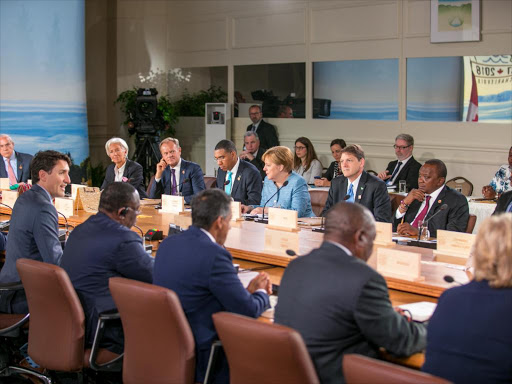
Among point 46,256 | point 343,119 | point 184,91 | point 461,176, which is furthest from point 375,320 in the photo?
point 184,91

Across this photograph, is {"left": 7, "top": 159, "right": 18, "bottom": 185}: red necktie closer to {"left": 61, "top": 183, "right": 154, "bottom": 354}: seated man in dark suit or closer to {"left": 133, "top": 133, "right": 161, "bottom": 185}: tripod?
{"left": 133, "top": 133, "right": 161, "bottom": 185}: tripod

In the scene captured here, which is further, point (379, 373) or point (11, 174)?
point (11, 174)

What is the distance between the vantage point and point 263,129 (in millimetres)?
9992

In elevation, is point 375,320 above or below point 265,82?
below

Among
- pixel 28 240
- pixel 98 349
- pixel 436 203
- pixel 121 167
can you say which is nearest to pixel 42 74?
pixel 121 167

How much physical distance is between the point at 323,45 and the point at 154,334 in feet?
24.4

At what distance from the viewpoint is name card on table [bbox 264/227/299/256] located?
153 inches

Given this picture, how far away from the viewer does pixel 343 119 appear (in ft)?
31.3

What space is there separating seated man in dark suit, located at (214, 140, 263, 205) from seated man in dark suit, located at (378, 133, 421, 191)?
7.76 ft

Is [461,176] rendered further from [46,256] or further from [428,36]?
[46,256]

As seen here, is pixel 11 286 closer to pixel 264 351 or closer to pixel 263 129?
pixel 264 351

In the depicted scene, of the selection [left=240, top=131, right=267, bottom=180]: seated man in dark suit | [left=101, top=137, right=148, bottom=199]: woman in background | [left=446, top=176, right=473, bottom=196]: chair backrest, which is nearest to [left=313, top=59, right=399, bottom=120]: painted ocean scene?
[left=446, top=176, right=473, bottom=196]: chair backrest

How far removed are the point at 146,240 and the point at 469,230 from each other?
2.12 m

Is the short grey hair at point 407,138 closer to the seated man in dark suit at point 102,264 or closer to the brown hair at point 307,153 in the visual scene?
the brown hair at point 307,153
